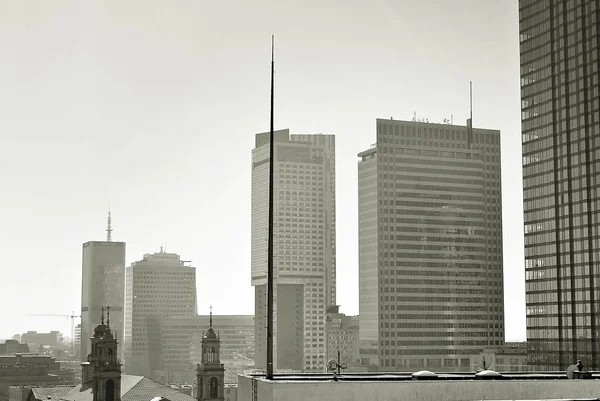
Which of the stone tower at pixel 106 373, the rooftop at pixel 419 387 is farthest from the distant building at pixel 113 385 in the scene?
the rooftop at pixel 419 387

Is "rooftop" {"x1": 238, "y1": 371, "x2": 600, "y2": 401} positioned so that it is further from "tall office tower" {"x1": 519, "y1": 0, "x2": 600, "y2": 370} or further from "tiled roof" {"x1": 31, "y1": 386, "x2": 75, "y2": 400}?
"tall office tower" {"x1": 519, "y1": 0, "x2": 600, "y2": 370}

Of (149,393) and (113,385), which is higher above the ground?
(113,385)

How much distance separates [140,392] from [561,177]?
256ft

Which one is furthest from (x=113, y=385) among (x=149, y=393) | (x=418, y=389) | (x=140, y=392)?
(x=418, y=389)

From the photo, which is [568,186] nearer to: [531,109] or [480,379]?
[531,109]

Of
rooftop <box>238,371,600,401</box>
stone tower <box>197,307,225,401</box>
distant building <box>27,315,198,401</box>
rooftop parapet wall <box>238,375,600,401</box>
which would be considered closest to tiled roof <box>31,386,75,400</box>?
distant building <box>27,315,198,401</box>

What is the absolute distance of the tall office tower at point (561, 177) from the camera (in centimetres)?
13762

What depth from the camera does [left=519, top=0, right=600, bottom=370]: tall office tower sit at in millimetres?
137625

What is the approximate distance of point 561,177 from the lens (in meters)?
144

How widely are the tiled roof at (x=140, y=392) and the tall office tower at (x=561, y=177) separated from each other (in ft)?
215

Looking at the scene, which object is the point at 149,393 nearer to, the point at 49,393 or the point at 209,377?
the point at 209,377

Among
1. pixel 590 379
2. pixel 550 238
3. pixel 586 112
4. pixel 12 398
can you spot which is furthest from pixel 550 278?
pixel 590 379

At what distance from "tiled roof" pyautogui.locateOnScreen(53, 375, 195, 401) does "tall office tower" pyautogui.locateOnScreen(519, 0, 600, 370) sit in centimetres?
6544

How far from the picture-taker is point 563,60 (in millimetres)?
143000
